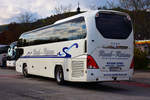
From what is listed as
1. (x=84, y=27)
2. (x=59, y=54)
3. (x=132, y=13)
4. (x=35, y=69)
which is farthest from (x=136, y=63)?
(x=84, y=27)

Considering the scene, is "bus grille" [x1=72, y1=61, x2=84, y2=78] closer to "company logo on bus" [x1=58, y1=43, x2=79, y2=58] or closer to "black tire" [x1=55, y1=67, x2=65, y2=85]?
"company logo on bus" [x1=58, y1=43, x2=79, y2=58]

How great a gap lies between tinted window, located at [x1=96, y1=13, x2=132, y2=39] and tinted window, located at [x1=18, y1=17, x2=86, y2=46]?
34.0 inches

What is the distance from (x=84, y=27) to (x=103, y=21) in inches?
38.5

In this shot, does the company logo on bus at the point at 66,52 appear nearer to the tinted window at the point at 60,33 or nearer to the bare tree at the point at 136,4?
the tinted window at the point at 60,33

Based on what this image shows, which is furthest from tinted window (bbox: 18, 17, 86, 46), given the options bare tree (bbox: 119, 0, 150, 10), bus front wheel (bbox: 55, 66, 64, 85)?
bare tree (bbox: 119, 0, 150, 10)

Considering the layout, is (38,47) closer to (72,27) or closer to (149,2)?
(72,27)

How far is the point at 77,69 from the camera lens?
13969mm

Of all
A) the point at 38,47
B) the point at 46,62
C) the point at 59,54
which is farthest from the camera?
the point at 38,47

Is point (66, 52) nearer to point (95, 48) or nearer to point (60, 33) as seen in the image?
point (60, 33)

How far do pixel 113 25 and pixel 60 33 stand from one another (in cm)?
355

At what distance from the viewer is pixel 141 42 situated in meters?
47.8

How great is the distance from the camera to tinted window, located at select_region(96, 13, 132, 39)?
13578 mm

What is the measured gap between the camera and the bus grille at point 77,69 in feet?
44.5

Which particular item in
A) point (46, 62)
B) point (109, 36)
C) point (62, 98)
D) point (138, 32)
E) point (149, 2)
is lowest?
point (62, 98)
